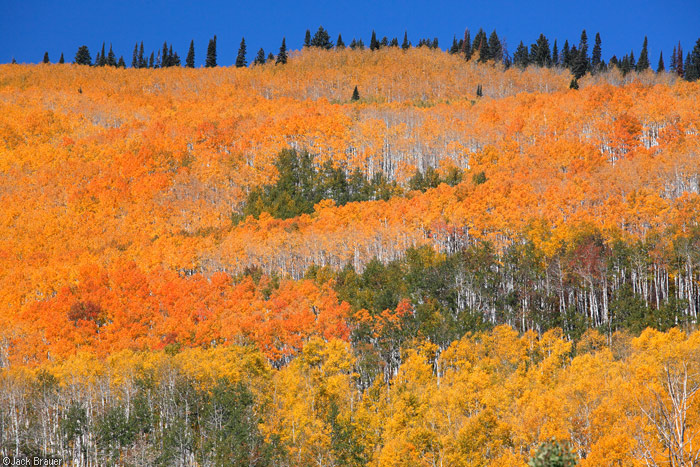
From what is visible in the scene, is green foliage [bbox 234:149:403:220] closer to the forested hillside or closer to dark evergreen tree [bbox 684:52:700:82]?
the forested hillside

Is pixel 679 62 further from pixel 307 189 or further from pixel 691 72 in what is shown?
pixel 307 189

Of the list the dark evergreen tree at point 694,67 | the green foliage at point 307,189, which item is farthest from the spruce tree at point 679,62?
the green foliage at point 307,189

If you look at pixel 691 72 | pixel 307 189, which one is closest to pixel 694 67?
pixel 691 72

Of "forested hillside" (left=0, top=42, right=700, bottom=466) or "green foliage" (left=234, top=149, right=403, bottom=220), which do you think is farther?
"green foliage" (left=234, top=149, right=403, bottom=220)

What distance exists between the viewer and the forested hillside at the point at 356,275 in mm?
51406

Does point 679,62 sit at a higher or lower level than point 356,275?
higher

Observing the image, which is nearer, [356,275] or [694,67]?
[356,275]

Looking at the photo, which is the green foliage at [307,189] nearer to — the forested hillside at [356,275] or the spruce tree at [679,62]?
the forested hillside at [356,275]

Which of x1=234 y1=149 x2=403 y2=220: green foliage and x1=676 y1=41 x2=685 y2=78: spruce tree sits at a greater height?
x1=676 y1=41 x2=685 y2=78: spruce tree

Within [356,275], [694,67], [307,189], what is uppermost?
[694,67]

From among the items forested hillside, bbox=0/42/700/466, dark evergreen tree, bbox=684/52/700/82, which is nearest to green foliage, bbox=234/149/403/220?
forested hillside, bbox=0/42/700/466

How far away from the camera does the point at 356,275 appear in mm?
99000

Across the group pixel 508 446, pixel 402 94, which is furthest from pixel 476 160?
pixel 508 446

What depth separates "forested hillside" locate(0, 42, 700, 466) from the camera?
51406 millimetres
